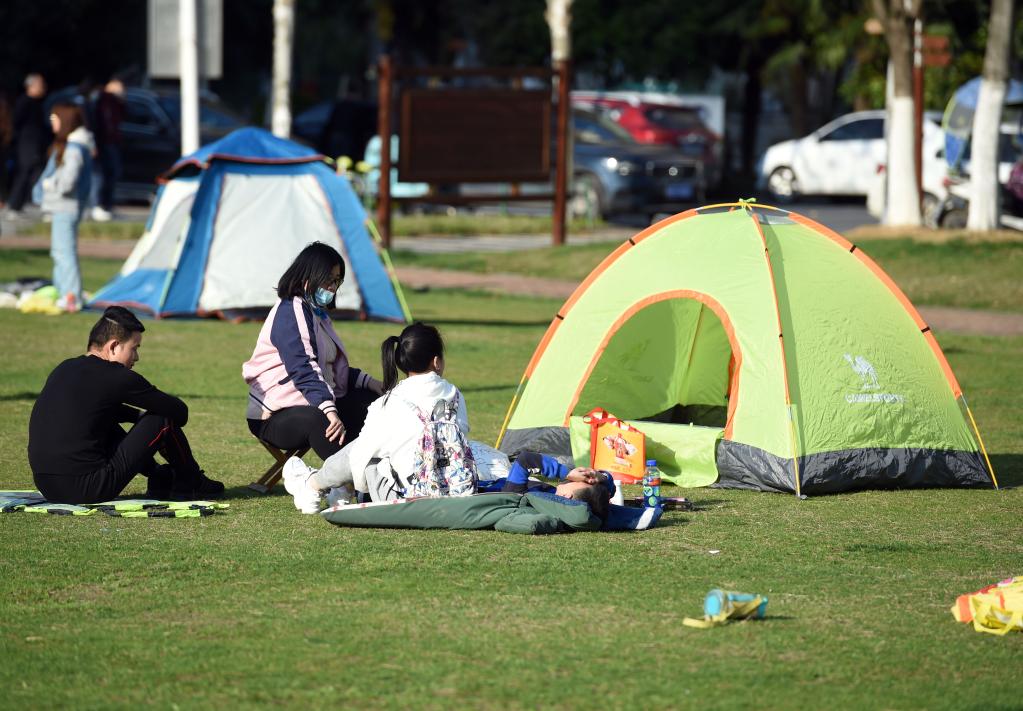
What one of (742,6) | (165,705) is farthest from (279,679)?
(742,6)

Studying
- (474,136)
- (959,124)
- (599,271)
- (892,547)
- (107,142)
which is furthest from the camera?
(107,142)

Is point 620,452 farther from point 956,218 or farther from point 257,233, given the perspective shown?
point 956,218

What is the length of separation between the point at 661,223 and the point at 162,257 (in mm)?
7337

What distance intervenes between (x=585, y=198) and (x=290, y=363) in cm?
1836

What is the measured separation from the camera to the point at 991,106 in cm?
1881

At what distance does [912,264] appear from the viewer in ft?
59.9

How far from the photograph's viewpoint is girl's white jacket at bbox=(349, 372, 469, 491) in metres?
7.18

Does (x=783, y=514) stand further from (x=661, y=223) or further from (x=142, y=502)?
(x=142, y=502)

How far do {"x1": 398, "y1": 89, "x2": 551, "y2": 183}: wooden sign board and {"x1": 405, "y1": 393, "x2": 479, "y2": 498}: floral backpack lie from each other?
42.2 ft

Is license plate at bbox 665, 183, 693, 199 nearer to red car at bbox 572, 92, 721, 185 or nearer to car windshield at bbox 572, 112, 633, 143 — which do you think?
car windshield at bbox 572, 112, 633, 143

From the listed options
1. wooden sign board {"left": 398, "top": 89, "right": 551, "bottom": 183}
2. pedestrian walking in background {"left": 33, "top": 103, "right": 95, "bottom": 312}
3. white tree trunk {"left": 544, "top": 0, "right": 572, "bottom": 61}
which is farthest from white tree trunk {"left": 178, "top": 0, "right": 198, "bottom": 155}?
white tree trunk {"left": 544, "top": 0, "right": 572, "bottom": 61}

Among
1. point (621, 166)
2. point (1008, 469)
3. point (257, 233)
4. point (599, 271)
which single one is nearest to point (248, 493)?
point (599, 271)

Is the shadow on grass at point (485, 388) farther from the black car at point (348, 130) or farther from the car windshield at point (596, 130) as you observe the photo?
the black car at point (348, 130)

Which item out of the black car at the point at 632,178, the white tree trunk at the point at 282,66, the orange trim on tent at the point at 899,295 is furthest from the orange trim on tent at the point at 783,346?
the black car at the point at 632,178
